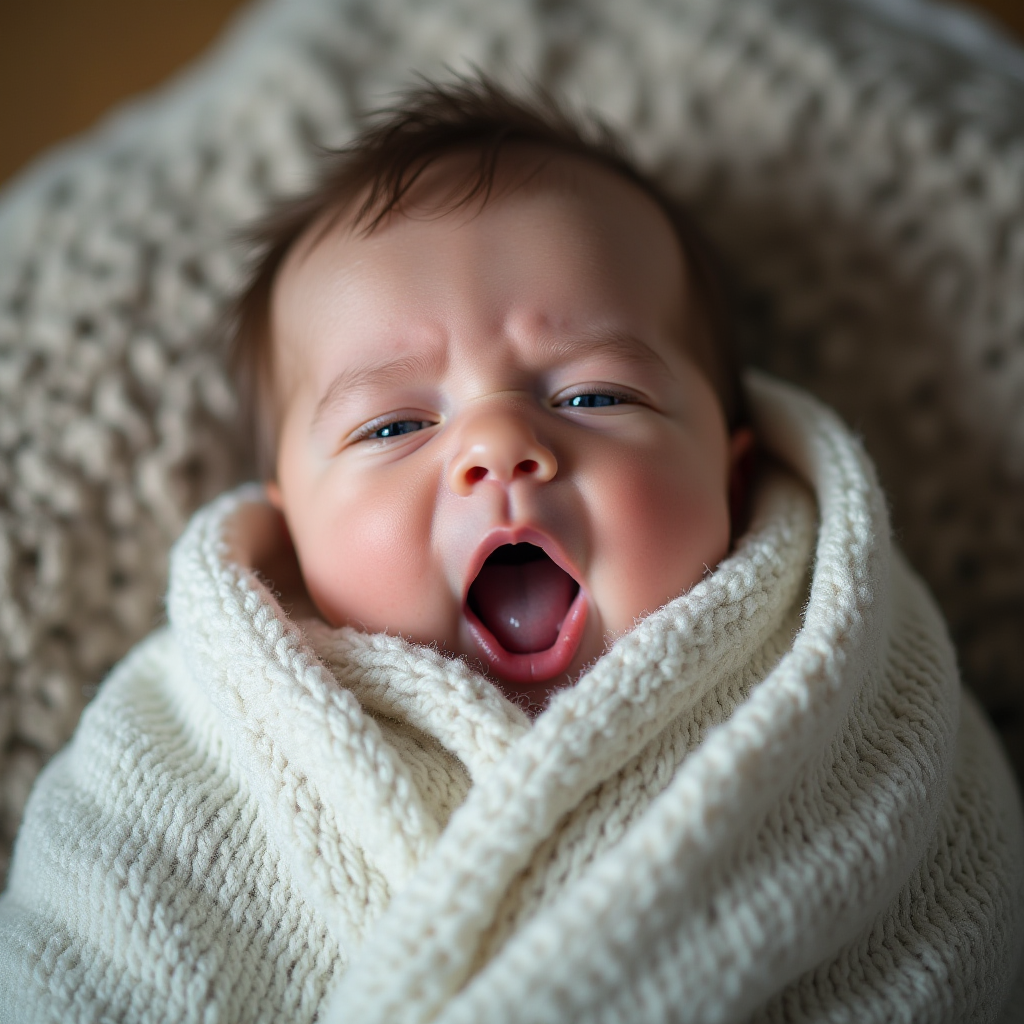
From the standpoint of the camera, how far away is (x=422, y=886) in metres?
0.64

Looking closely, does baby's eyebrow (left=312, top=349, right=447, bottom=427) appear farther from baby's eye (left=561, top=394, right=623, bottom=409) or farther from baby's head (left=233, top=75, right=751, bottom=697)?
baby's eye (left=561, top=394, right=623, bottom=409)

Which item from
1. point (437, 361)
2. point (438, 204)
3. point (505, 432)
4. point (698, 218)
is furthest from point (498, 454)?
point (698, 218)

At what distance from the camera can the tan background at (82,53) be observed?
1577 millimetres

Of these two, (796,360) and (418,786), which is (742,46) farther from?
(418,786)

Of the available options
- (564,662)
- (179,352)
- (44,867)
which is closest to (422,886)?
(564,662)

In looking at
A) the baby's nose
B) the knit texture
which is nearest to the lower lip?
the baby's nose

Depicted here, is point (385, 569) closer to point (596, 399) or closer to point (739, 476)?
point (596, 399)

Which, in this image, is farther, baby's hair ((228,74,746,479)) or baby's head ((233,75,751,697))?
baby's hair ((228,74,746,479))

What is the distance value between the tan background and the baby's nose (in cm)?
126

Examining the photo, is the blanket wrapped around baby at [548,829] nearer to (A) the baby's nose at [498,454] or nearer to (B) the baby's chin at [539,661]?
(B) the baby's chin at [539,661]

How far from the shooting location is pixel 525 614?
835 mm

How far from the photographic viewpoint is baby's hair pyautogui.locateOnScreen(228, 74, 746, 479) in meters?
0.91

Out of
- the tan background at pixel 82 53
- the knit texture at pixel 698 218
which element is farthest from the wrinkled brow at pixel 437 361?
the tan background at pixel 82 53

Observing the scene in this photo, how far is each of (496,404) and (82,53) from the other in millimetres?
1298
